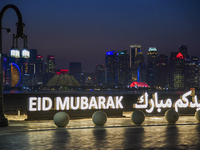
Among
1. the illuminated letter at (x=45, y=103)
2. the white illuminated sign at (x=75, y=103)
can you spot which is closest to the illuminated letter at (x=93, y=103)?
the white illuminated sign at (x=75, y=103)

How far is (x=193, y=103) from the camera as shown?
32875 mm

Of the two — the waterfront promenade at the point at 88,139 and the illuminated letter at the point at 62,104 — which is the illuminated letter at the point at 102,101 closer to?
the illuminated letter at the point at 62,104

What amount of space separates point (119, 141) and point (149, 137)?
2.08 metres

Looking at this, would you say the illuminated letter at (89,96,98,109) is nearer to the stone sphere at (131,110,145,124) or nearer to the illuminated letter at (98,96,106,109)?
the illuminated letter at (98,96,106,109)

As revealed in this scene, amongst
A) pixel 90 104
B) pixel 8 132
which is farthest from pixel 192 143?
pixel 90 104

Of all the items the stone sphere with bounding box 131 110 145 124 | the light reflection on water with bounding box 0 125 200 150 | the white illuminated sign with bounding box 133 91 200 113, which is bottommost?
the light reflection on water with bounding box 0 125 200 150

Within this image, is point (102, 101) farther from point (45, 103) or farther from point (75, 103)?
point (45, 103)

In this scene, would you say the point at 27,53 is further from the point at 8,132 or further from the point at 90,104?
the point at 90,104

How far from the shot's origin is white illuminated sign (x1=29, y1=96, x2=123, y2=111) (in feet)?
88.8

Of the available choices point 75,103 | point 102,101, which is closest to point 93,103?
point 102,101

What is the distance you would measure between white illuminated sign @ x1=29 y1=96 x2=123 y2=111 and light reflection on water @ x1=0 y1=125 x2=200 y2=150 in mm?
7970

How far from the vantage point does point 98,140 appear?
51.4 ft

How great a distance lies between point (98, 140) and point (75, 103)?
42.9ft

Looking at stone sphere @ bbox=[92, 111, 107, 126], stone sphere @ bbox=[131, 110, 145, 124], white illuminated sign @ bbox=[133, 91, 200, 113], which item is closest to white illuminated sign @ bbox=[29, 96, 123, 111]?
white illuminated sign @ bbox=[133, 91, 200, 113]
